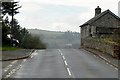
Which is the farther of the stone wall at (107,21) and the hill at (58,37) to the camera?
the hill at (58,37)

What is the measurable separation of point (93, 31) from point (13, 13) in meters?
17.7

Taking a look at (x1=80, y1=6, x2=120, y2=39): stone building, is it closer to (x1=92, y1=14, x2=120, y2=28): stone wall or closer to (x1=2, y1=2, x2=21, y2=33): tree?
(x1=92, y1=14, x2=120, y2=28): stone wall

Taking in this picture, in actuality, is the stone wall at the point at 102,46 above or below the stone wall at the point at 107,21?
below

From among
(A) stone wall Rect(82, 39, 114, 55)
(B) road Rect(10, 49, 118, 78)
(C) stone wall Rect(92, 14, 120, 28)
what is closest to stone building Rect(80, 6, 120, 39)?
(C) stone wall Rect(92, 14, 120, 28)

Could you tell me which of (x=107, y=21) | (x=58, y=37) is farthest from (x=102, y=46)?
(x=58, y=37)

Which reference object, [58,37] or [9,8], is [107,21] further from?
[58,37]

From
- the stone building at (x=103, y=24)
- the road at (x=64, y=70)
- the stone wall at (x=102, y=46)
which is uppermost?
the stone building at (x=103, y=24)

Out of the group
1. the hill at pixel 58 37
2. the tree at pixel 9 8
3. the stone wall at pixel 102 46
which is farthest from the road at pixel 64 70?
the hill at pixel 58 37

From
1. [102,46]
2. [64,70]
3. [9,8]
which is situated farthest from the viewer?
[9,8]

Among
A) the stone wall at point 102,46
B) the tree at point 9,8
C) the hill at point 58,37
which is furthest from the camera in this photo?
the hill at point 58,37

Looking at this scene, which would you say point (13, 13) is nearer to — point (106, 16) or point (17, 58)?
point (106, 16)

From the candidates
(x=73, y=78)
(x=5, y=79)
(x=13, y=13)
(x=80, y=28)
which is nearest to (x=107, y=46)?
(x=73, y=78)

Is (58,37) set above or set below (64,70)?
above

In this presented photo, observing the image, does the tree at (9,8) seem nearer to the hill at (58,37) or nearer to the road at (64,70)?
the road at (64,70)
